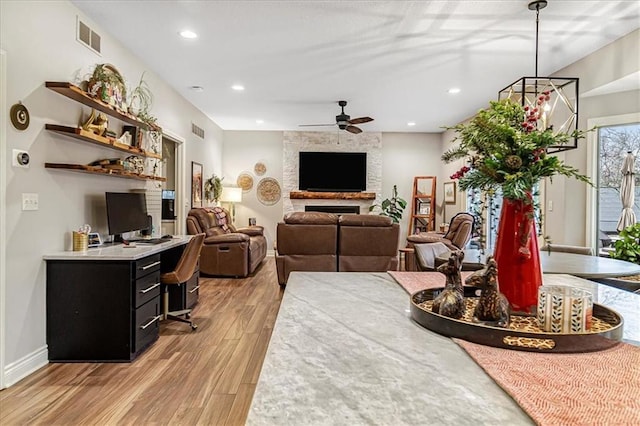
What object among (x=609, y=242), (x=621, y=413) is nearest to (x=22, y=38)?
(x=621, y=413)

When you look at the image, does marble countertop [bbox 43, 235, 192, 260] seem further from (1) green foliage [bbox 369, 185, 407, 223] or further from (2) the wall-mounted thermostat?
(1) green foliage [bbox 369, 185, 407, 223]

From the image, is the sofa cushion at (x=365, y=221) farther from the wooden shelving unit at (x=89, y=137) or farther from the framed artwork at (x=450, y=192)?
the framed artwork at (x=450, y=192)

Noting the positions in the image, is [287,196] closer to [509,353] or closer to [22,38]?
[22,38]

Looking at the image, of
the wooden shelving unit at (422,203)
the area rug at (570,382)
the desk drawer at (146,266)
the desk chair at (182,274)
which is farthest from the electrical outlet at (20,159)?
the wooden shelving unit at (422,203)

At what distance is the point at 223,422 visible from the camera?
83.4 inches

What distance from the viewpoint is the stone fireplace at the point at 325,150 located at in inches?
352

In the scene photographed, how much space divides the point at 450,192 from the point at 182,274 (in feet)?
21.4

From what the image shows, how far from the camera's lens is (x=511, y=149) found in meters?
1.18

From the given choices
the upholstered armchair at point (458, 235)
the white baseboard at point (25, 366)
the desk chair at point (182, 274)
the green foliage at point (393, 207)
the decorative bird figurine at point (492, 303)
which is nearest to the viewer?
the decorative bird figurine at point (492, 303)

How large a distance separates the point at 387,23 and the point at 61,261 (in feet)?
11.0

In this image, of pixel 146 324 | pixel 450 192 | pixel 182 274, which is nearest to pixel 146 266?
pixel 146 324

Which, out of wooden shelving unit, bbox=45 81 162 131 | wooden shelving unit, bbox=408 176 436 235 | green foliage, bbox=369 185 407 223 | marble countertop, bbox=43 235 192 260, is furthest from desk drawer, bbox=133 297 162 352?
wooden shelving unit, bbox=408 176 436 235

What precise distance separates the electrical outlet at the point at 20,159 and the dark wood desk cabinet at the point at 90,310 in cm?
73

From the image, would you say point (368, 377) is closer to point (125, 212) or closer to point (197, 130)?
point (125, 212)
